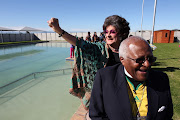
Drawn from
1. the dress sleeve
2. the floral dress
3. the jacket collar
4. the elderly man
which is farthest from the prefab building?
the dress sleeve

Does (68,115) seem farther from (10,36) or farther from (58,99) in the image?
(10,36)

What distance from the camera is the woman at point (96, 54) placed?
1.52m

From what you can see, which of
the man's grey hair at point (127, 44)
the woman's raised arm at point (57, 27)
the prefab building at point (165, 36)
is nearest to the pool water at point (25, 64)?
the woman's raised arm at point (57, 27)

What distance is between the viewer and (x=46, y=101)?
3.97m

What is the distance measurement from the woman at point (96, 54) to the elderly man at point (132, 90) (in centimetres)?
36

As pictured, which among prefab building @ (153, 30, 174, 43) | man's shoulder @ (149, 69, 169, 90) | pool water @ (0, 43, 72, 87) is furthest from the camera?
prefab building @ (153, 30, 174, 43)

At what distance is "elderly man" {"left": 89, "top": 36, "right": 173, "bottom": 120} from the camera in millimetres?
992

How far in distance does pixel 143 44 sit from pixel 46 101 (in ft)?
12.4

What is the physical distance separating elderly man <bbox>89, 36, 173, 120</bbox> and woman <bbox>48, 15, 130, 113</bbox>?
0.36 meters

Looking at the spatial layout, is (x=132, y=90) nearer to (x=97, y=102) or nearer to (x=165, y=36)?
(x=97, y=102)

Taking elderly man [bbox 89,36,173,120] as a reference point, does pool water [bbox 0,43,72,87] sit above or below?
below

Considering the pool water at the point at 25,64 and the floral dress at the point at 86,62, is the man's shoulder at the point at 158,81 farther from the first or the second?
the pool water at the point at 25,64

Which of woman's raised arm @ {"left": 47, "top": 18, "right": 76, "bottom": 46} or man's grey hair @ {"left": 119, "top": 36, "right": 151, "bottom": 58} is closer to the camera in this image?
man's grey hair @ {"left": 119, "top": 36, "right": 151, "bottom": 58}

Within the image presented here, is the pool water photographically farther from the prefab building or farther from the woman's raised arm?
the prefab building
